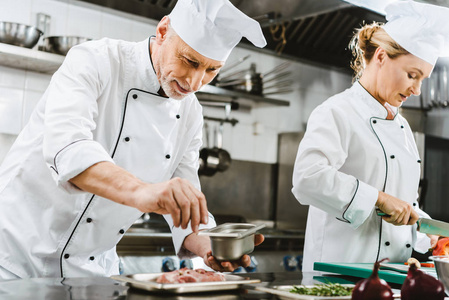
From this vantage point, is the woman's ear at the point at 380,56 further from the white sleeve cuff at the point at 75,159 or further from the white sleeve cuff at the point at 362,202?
the white sleeve cuff at the point at 75,159

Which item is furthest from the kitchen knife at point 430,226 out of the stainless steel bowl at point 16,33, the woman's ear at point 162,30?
the stainless steel bowl at point 16,33

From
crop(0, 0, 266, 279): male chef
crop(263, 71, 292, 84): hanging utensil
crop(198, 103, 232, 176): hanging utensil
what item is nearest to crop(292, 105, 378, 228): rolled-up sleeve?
crop(0, 0, 266, 279): male chef

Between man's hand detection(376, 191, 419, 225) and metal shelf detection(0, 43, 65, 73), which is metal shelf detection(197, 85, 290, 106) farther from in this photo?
man's hand detection(376, 191, 419, 225)

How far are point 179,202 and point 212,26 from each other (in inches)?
28.1

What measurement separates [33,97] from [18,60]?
34 cm

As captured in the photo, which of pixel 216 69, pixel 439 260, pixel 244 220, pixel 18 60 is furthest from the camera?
pixel 244 220

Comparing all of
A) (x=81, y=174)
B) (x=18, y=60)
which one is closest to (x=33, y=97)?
(x=18, y=60)

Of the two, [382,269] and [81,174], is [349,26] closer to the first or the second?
[382,269]

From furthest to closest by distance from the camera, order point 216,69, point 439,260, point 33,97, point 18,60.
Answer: point 33,97, point 18,60, point 216,69, point 439,260

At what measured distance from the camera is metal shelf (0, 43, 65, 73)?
11.0 feet

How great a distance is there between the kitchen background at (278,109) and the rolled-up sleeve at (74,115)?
2.24 m

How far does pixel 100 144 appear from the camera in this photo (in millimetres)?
1640

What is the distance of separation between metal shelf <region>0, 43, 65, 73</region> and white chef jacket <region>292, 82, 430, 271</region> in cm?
197

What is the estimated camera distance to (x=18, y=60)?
3533 mm
